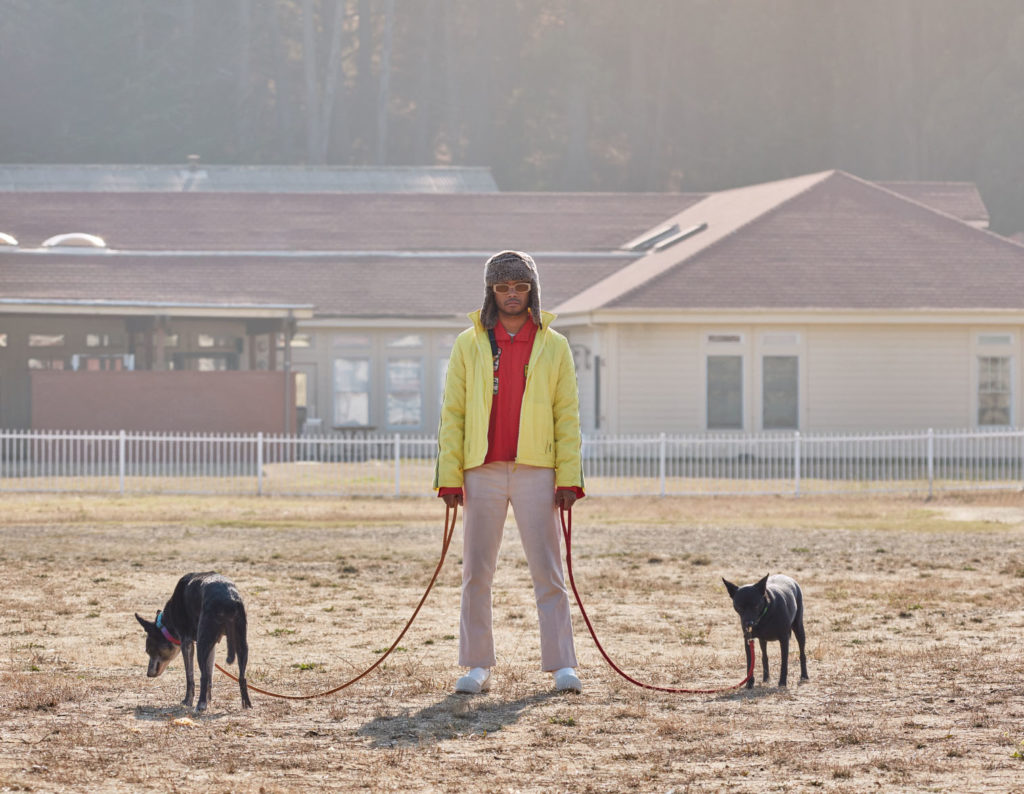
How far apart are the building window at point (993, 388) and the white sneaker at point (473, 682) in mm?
22612

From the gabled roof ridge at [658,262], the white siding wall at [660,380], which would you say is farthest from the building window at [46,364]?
the white siding wall at [660,380]

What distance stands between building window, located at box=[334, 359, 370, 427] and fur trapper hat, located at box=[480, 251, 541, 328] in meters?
24.6

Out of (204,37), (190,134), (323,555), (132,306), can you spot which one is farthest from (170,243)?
(204,37)

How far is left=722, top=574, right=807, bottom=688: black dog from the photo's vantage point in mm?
7645

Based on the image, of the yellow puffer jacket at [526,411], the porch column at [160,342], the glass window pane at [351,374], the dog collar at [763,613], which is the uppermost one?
the porch column at [160,342]

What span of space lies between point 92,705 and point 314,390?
25.0 meters

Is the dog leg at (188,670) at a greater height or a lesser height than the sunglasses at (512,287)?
lesser

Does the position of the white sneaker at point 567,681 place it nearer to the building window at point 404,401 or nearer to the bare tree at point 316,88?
the building window at point 404,401

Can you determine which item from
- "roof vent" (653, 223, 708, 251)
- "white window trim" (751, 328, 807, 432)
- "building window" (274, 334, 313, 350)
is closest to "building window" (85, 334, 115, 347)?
"building window" (274, 334, 313, 350)

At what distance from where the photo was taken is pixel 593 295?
30.4 meters

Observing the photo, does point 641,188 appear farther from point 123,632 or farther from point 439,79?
point 123,632

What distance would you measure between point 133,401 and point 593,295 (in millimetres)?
9038

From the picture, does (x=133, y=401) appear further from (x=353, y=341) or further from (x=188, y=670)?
(x=188, y=670)

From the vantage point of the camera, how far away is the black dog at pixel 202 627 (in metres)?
7.15
